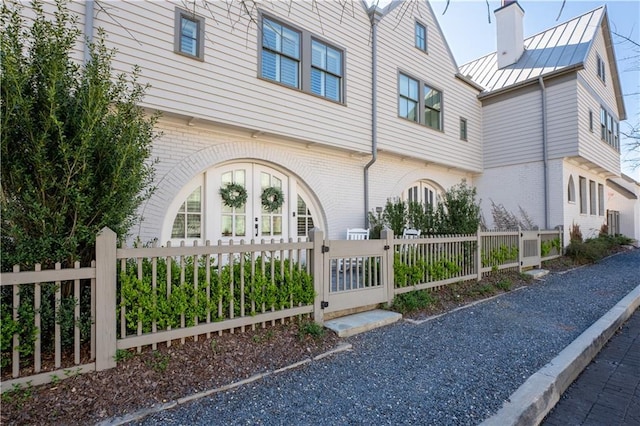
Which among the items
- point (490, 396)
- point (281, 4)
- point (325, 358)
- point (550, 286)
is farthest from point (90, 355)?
point (550, 286)

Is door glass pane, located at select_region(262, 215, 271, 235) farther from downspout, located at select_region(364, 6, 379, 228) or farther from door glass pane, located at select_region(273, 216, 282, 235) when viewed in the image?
downspout, located at select_region(364, 6, 379, 228)

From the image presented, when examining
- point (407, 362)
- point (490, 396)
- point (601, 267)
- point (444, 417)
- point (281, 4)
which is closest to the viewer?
point (444, 417)

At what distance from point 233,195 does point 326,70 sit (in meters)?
3.79

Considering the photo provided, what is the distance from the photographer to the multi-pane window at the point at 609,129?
12895 millimetres

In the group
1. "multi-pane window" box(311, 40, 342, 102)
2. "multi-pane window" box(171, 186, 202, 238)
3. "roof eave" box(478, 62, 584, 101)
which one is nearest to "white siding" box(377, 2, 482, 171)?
"roof eave" box(478, 62, 584, 101)

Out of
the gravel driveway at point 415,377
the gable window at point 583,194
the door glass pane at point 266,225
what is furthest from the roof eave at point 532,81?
the door glass pane at point 266,225

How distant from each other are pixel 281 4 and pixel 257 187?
3.92 meters

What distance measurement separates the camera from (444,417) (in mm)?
2424

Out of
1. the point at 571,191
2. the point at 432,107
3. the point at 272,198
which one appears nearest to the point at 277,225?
the point at 272,198

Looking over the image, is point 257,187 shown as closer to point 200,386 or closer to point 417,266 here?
point 417,266

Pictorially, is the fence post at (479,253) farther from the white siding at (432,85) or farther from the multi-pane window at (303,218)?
the multi-pane window at (303,218)

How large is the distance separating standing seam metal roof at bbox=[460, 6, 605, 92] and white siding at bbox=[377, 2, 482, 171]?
4.78ft

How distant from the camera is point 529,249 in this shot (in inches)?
345

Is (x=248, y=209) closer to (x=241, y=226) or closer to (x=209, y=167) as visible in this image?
(x=241, y=226)
